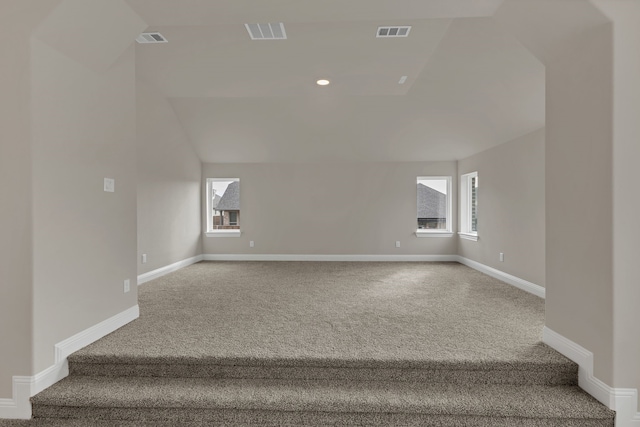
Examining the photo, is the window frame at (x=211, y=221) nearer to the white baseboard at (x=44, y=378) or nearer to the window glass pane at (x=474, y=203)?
the white baseboard at (x=44, y=378)

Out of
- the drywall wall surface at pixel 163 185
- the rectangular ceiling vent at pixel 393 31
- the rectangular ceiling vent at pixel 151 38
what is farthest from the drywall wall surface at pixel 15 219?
the rectangular ceiling vent at pixel 393 31

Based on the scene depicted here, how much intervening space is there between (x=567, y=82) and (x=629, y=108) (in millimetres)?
471

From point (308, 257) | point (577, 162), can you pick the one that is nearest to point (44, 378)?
point (577, 162)

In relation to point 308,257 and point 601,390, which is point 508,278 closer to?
point 601,390

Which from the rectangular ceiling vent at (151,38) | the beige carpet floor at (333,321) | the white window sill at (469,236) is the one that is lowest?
the beige carpet floor at (333,321)

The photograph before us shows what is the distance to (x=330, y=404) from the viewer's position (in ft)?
7.00

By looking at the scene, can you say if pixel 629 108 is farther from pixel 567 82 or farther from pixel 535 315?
pixel 535 315

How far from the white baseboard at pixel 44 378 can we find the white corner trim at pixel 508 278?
15.9ft

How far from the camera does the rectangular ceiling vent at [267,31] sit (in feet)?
10.3

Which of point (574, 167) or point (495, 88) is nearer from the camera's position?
point (574, 167)

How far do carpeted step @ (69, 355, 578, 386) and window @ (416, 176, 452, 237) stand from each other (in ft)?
16.4

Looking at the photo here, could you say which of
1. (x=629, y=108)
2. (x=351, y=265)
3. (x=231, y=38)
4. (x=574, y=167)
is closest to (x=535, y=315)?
(x=574, y=167)

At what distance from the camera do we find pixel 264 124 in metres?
6.07

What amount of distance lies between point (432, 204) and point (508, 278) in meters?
2.63
